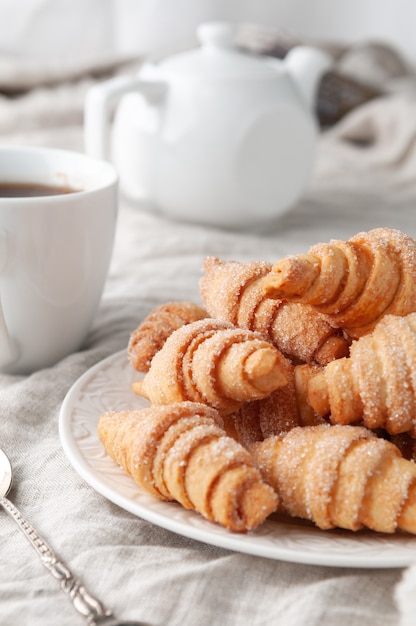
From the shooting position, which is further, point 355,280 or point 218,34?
point 218,34

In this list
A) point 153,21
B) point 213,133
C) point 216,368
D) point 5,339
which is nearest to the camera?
point 216,368

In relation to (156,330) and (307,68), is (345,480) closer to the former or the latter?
(156,330)

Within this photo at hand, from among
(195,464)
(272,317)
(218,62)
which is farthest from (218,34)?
(195,464)

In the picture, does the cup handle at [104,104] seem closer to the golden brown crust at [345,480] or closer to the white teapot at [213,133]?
the white teapot at [213,133]

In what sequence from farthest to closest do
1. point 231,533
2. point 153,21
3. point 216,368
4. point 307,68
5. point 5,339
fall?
point 153,21 → point 307,68 → point 5,339 → point 216,368 → point 231,533

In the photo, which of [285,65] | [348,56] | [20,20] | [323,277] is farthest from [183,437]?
[20,20]

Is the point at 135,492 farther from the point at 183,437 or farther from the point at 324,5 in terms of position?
the point at 324,5
